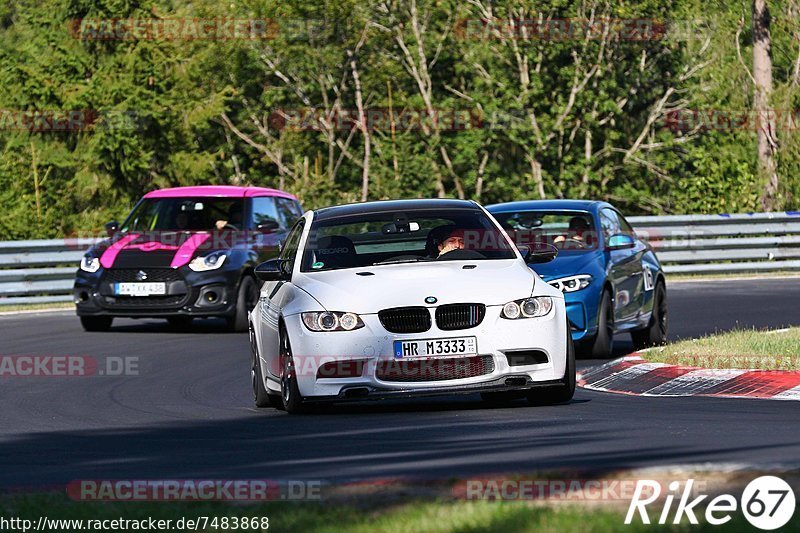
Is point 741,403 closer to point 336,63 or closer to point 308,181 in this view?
point 308,181

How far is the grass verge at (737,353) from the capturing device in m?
13.5

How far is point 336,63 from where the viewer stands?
A: 4616 cm

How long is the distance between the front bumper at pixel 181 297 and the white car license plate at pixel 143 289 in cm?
5

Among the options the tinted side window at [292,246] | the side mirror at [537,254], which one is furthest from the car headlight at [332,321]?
the side mirror at [537,254]

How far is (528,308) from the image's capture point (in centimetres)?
1141

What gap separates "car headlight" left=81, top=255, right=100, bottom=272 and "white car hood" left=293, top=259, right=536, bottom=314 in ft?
31.3

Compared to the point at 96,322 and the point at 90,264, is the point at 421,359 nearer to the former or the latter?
the point at 90,264

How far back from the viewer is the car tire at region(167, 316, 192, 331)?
2245 centimetres

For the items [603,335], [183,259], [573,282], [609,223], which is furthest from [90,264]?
[603,335]

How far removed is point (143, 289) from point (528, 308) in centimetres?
1002

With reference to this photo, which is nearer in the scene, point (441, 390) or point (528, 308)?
point (441, 390)

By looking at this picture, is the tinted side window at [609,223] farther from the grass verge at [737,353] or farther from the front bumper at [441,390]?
the front bumper at [441,390]

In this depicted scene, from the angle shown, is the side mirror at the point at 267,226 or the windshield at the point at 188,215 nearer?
the side mirror at the point at 267,226

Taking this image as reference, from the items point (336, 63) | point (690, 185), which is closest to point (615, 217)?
point (690, 185)
